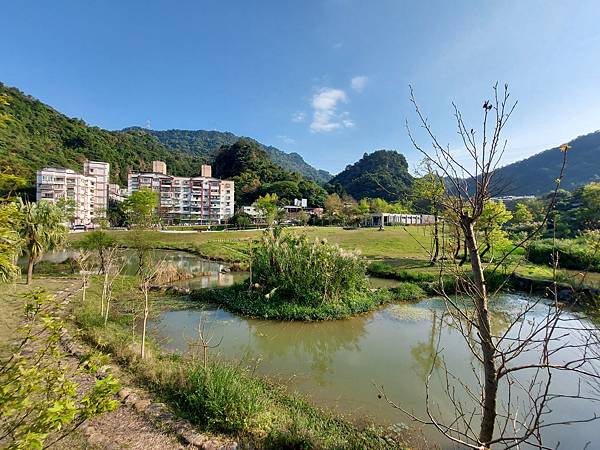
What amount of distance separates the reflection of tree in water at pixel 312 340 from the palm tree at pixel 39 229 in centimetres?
943

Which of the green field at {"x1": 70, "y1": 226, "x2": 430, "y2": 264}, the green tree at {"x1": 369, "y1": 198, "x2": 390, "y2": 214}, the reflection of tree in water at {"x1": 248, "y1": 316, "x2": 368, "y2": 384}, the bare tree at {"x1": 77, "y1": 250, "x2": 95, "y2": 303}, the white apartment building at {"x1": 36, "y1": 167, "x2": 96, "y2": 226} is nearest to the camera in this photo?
the reflection of tree in water at {"x1": 248, "y1": 316, "x2": 368, "y2": 384}

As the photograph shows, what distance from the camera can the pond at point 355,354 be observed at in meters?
5.69

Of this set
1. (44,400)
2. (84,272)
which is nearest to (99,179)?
(84,272)

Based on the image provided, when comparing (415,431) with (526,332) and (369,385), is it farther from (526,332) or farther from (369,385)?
(526,332)

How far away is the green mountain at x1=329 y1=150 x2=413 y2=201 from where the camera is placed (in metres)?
96.0

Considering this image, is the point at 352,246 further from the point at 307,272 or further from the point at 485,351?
the point at 485,351

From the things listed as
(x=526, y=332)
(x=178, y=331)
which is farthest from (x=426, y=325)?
(x=178, y=331)

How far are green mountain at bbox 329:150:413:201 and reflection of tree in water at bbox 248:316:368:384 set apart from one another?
279ft

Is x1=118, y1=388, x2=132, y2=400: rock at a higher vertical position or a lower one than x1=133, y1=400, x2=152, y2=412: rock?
higher

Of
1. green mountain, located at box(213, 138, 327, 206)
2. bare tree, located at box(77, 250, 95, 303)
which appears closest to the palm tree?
bare tree, located at box(77, 250, 95, 303)

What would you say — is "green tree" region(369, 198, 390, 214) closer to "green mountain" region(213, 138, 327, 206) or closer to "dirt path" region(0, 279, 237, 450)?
"green mountain" region(213, 138, 327, 206)

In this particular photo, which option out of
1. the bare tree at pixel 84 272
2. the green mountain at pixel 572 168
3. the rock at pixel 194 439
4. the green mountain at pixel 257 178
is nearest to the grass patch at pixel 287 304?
the bare tree at pixel 84 272

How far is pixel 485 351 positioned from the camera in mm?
1938

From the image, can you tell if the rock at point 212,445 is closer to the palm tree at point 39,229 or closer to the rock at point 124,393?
the rock at point 124,393
